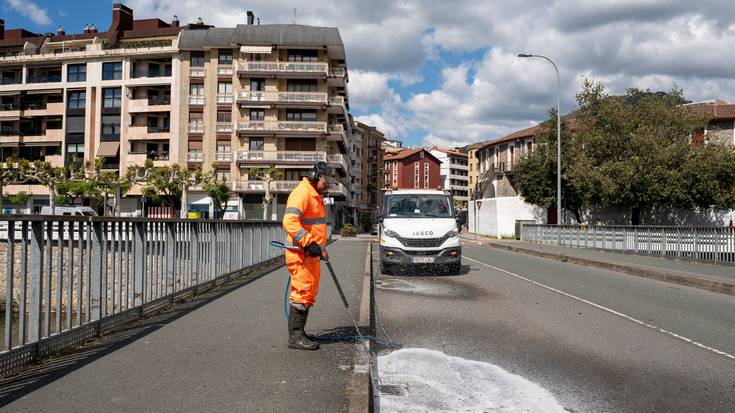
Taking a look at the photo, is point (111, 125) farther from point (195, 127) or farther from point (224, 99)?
point (224, 99)

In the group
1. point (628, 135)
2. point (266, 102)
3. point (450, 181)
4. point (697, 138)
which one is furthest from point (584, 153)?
point (450, 181)

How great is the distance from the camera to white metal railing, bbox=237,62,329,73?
5741cm

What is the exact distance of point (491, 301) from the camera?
33.2ft

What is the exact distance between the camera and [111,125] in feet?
198

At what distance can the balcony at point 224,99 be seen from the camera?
58.8 metres

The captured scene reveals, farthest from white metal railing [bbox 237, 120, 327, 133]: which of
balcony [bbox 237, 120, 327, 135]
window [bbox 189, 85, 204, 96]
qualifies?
window [bbox 189, 85, 204, 96]

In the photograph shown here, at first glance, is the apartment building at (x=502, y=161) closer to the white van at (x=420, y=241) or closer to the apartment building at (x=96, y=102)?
the apartment building at (x=96, y=102)

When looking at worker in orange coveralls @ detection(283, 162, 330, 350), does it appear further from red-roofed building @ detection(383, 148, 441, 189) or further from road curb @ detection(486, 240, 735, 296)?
red-roofed building @ detection(383, 148, 441, 189)

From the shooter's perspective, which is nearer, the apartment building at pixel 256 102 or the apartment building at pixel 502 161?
the apartment building at pixel 256 102

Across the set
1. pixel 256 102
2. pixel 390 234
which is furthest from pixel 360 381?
pixel 256 102

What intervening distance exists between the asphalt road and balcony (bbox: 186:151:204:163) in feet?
160

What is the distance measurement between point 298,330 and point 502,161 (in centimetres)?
6099

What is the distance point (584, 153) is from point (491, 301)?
34.7 meters

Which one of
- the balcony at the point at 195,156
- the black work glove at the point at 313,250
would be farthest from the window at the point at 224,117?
the black work glove at the point at 313,250
